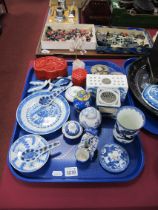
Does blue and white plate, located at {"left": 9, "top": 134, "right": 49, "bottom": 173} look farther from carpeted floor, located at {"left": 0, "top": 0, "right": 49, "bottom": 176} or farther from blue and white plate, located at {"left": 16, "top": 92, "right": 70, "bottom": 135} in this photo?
carpeted floor, located at {"left": 0, "top": 0, "right": 49, "bottom": 176}

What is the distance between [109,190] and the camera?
0.58 meters

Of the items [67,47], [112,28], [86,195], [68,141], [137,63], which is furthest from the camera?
[112,28]

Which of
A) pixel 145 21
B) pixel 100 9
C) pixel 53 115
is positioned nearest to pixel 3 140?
pixel 53 115

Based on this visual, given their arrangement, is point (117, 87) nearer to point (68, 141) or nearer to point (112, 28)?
point (68, 141)

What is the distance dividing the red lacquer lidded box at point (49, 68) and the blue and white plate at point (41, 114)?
10 centimetres

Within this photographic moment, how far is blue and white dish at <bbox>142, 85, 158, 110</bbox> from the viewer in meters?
0.74

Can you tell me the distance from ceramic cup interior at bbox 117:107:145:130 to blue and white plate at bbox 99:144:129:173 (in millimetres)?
84

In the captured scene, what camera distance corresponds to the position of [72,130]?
66cm

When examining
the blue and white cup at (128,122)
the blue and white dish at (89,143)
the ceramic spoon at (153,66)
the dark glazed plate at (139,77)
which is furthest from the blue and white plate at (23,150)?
the ceramic spoon at (153,66)

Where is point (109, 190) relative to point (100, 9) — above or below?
below

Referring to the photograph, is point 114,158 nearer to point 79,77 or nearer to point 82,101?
point 82,101

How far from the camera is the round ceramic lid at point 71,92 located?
0.78 metres

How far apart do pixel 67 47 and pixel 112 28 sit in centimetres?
34

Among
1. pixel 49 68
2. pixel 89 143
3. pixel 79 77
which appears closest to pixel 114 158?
pixel 89 143
